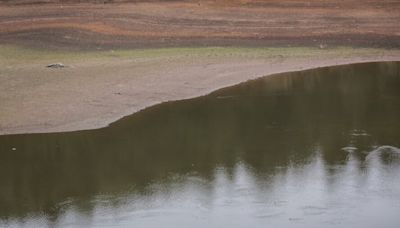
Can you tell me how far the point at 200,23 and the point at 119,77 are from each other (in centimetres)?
895

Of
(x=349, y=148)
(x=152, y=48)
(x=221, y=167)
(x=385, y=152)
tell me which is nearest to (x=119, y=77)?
(x=152, y=48)

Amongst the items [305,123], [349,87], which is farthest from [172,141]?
[349,87]

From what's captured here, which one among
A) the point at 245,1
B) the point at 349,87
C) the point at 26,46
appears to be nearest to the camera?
the point at 349,87

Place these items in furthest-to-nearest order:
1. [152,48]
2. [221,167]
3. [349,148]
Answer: [152,48] < [349,148] < [221,167]

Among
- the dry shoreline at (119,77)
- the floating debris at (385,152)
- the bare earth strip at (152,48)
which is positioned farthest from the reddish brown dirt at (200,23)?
the floating debris at (385,152)

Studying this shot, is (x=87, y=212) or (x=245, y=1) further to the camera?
(x=245, y=1)

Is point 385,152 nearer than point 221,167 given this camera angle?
No

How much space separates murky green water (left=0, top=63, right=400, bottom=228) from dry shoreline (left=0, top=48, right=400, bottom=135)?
747 mm

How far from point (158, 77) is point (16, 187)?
9.49 metres

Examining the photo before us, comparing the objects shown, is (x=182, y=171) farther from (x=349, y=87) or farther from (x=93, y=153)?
(x=349, y=87)

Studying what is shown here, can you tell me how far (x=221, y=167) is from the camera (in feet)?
52.1

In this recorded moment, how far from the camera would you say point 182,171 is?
1566 centimetres

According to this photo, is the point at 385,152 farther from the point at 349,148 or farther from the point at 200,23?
the point at 200,23

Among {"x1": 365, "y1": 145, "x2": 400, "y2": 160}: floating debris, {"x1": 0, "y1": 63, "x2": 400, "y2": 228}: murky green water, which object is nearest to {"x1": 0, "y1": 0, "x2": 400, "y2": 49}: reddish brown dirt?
{"x1": 0, "y1": 63, "x2": 400, "y2": 228}: murky green water
